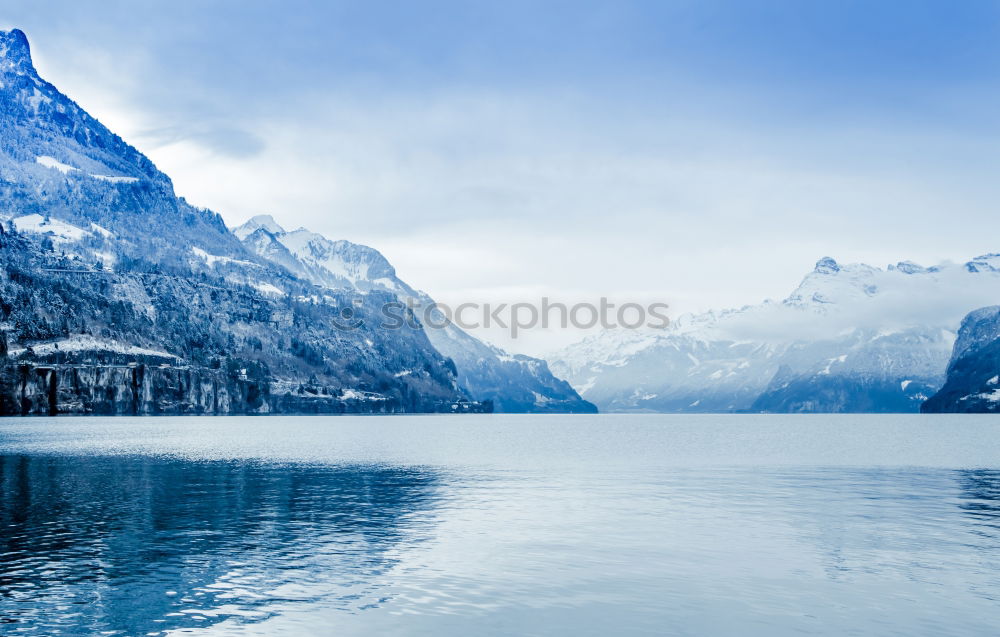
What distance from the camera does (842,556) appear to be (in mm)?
55000

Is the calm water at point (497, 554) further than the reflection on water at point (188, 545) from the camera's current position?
No

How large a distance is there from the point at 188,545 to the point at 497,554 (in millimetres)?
19999

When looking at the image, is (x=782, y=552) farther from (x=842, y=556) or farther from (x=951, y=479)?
(x=951, y=479)

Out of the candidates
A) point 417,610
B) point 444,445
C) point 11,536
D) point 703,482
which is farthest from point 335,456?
point 417,610

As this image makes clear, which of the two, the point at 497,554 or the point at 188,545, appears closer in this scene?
the point at 497,554

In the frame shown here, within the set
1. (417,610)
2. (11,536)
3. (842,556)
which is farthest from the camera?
(11,536)

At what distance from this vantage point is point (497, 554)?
5616cm

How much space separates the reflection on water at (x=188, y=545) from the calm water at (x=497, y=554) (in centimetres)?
20

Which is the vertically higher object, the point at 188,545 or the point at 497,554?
the point at 188,545

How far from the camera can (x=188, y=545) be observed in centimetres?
5756

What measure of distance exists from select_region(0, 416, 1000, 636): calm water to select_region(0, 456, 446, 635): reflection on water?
0.20 metres

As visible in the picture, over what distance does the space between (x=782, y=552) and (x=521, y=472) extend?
6245 centimetres

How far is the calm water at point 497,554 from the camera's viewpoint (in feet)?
132

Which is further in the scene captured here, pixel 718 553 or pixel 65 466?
pixel 65 466
